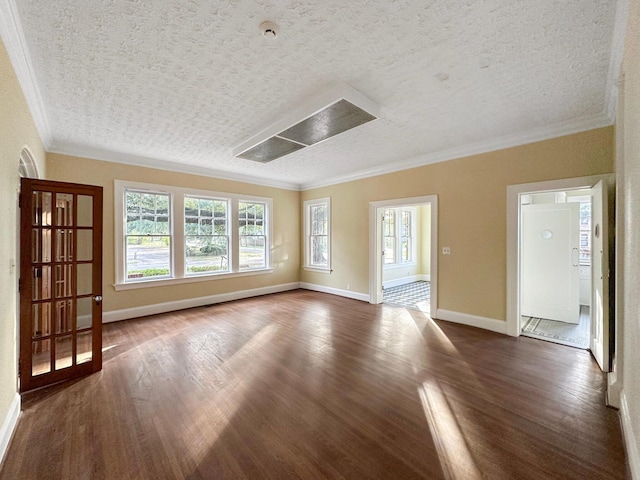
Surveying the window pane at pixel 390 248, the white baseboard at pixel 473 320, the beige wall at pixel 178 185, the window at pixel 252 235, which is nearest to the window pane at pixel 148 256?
the beige wall at pixel 178 185

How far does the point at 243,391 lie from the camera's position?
2.43 m

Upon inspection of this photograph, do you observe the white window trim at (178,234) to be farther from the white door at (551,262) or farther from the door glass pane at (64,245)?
the white door at (551,262)

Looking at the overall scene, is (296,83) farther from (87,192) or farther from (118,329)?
(118,329)

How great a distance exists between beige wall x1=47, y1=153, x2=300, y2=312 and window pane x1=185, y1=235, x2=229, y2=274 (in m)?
0.31

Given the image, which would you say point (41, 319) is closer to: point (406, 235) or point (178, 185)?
point (178, 185)

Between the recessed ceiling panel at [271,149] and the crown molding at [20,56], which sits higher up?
the crown molding at [20,56]

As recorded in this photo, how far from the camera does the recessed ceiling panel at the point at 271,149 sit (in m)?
3.62

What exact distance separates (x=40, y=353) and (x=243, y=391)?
2492 millimetres

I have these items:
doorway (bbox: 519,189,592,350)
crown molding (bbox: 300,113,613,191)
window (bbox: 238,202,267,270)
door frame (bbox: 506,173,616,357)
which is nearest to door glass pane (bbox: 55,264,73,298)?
window (bbox: 238,202,267,270)

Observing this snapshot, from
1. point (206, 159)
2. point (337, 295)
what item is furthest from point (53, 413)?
point (337, 295)

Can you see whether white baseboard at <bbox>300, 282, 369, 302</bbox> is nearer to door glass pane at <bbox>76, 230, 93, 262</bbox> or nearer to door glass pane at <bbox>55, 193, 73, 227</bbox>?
door glass pane at <bbox>76, 230, 93, 262</bbox>

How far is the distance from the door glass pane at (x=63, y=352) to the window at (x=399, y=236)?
21.7 ft

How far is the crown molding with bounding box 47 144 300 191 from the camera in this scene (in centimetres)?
411

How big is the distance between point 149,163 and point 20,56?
292cm
